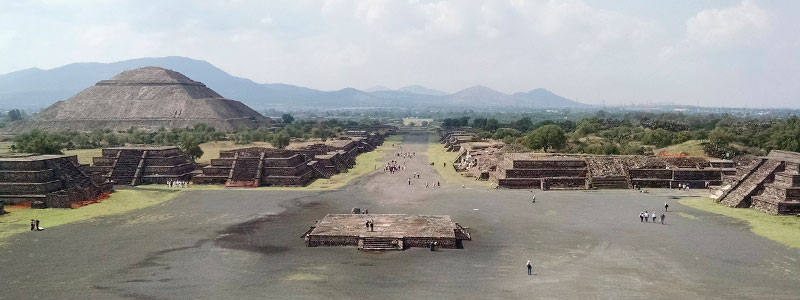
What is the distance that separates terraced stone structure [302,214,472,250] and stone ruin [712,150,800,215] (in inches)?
947

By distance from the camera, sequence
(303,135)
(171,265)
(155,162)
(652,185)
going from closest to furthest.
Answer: (171,265), (652,185), (155,162), (303,135)

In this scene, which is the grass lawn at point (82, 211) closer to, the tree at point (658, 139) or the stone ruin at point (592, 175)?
the stone ruin at point (592, 175)

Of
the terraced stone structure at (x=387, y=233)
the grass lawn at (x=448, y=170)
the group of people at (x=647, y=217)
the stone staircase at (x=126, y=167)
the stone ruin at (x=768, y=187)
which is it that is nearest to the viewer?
the terraced stone structure at (x=387, y=233)

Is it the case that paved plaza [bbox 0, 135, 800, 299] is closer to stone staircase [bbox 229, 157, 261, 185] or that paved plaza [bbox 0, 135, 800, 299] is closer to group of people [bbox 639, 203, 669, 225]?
group of people [bbox 639, 203, 669, 225]

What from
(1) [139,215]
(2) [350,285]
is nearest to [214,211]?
→ (1) [139,215]

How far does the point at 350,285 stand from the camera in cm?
2284

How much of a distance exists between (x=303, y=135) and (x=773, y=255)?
104m

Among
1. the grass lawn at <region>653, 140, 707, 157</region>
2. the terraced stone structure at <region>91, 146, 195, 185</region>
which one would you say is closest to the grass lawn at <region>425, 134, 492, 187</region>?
the terraced stone structure at <region>91, 146, 195, 185</region>

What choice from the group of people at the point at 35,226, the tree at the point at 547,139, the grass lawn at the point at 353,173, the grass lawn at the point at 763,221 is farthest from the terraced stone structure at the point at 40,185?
the tree at the point at 547,139

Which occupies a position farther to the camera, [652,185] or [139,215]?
[652,185]

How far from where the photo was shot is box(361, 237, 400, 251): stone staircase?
28705 millimetres

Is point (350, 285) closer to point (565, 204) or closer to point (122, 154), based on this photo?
point (565, 204)

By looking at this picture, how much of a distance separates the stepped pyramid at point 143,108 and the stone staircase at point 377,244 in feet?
383

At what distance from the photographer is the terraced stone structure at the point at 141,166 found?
54031 millimetres
